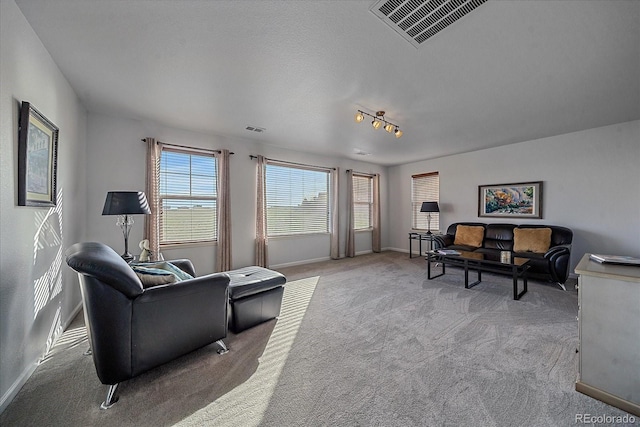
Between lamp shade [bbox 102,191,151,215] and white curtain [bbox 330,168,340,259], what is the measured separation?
398 centimetres

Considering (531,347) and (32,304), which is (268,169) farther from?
(531,347)

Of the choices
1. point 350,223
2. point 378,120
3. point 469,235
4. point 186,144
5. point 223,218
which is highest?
point 378,120

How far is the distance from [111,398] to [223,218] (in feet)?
9.73

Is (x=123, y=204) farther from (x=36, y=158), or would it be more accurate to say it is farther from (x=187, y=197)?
(x=187, y=197)

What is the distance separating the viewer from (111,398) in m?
1.55

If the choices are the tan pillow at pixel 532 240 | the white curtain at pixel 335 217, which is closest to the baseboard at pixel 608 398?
the tan pillow at pixel 532 240

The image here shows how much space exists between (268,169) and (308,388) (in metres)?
4.07

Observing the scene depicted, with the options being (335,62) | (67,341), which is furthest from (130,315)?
(335,62)

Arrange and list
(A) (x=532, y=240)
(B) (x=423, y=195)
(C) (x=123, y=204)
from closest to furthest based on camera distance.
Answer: (C) (x=123, y=204), (A) (x=532, y=240), (B) (x=423, y=195)

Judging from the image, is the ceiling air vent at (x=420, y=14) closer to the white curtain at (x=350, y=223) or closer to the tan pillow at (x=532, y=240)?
the tan pillow at (x=532, y=240)

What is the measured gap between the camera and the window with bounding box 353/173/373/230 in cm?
659

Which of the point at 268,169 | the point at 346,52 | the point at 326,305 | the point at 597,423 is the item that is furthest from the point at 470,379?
the point at 268,169

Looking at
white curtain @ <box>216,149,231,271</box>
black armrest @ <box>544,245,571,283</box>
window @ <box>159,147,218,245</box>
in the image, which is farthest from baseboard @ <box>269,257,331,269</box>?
black armrest @ <box>544,245,571,283</box>

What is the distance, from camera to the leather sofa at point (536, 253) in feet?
12.0
